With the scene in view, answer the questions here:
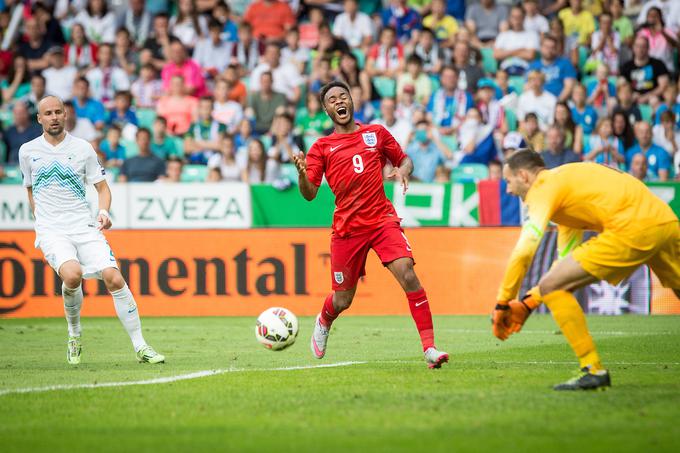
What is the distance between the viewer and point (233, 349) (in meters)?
12.1

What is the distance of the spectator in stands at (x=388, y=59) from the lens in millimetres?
21906

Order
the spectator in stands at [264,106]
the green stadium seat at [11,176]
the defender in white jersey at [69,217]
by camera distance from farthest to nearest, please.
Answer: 1. the spectator in stands at [264,106]
2. the green stadium seat at [11,176]
3. the defender in white jersey at [69,217]

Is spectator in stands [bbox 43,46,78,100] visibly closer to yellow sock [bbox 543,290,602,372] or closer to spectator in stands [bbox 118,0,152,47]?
spectator in stands [bbox 118,0,152,47]

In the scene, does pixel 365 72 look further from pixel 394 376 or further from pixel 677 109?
pixel 394 376

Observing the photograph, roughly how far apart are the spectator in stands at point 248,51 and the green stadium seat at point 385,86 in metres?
2.66

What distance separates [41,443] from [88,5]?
1923 cm

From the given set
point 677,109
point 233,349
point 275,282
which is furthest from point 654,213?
point 677,109

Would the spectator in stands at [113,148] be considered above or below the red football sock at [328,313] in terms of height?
above

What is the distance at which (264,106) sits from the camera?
2131cm

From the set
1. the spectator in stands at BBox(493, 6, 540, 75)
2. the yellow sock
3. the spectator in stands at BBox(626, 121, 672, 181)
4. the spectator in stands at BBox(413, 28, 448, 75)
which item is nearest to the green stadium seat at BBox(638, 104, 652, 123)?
the spectator in stands at BBox(626, 121, 672, 181)

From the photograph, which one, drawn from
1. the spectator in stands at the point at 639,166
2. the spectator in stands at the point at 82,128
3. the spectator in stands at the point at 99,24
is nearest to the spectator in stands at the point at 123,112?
the spectator in stands at the point at 82,128

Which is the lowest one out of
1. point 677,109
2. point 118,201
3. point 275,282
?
point 275,282

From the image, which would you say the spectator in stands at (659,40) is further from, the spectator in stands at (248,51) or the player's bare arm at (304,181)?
the player's bare arm at (304,181)

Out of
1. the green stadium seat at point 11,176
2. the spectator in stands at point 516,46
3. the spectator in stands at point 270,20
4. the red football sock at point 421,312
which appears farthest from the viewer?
the spectator in stands at point 270,20
